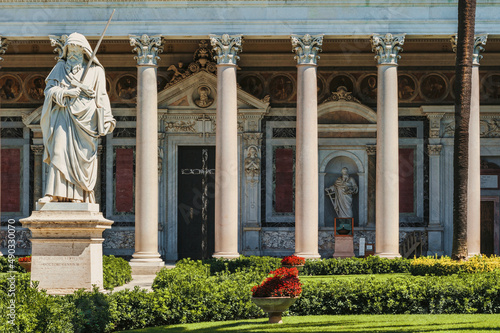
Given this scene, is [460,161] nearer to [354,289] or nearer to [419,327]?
[354,289]

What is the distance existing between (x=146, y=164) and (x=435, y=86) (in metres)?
15.3

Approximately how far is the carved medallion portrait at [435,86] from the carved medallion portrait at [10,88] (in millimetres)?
19374

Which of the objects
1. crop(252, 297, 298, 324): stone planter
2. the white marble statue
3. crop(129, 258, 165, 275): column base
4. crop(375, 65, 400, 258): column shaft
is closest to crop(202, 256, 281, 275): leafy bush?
crop(129, 258, 165, 275): column base

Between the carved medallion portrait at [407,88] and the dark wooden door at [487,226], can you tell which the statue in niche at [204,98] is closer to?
the carved medallion portrait at [407,88]

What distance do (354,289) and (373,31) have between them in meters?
15.5

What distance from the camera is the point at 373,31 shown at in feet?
105

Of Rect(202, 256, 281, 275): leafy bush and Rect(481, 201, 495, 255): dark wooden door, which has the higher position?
Rect(481, 201, 495, 255): dark wooden door

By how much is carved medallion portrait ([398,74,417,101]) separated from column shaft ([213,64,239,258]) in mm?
10546

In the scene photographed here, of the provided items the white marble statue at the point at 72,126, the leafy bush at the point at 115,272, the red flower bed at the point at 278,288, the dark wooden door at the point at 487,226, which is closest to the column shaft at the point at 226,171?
the leafy bush at the point at 115,272

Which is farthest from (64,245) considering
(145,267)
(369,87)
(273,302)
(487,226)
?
(487,226)

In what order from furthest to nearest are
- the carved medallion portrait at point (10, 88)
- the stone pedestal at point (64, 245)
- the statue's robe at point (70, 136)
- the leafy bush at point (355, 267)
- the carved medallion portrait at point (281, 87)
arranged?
1. the carved medallion portrait at point (10, 88)
2. the carved medallion portrait at point (281, 87)
3. the leafy bush at point (355, 267)
4. the statue's robe at point (70, 136)
5. the stone pedestal at point (64, 245)

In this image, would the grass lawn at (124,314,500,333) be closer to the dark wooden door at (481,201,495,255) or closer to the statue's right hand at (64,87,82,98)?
the statue's right hand at (64,87,82,98)

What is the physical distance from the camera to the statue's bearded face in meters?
15.2

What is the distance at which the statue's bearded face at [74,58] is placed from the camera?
15.2 metres
